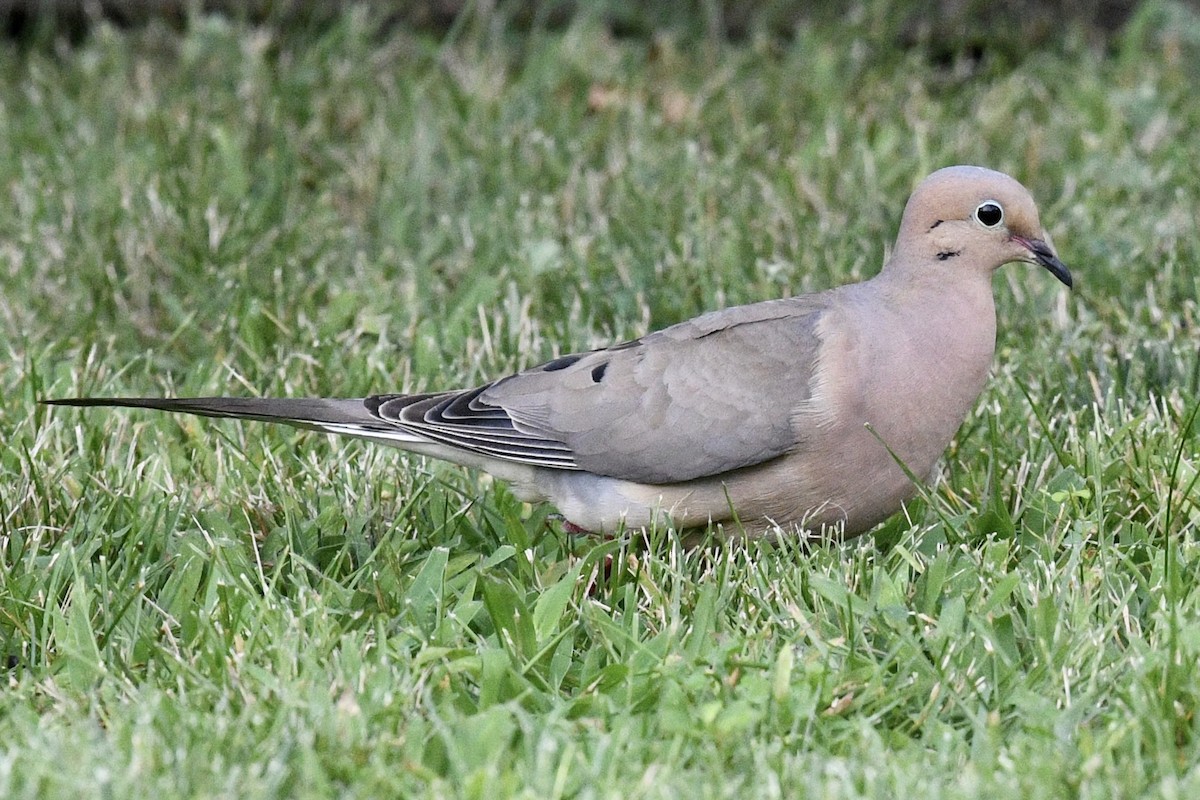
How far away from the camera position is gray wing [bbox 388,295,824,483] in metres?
3.85

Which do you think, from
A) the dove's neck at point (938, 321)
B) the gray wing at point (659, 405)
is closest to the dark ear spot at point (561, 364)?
the gray wing at point (659, 405)

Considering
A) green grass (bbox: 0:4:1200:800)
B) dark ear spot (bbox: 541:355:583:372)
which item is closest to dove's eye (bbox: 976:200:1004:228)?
green grass (bbox: 0:4:1200:800)

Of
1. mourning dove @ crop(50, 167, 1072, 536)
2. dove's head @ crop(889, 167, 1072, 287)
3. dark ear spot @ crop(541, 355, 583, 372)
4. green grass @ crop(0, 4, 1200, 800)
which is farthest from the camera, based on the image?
dark ear spot @ crop(541, 355, 583, 372)

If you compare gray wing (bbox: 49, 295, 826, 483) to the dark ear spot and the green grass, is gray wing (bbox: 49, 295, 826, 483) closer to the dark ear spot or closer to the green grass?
the dark ear spot

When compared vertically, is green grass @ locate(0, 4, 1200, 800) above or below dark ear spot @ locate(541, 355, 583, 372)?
below

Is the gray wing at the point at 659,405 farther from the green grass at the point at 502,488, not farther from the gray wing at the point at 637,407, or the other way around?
the green grass at the point at 502,488

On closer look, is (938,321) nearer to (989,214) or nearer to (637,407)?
(989,214)

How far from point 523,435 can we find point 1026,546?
1136 mm

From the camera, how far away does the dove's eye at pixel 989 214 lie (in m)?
3.97

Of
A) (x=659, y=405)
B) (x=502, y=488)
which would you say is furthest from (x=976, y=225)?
(x=502, y=488)

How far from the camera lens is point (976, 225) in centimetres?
397

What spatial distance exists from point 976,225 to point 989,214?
0.04 meters

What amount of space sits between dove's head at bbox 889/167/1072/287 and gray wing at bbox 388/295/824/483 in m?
0.30

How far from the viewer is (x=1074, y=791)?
2750 millimetres
